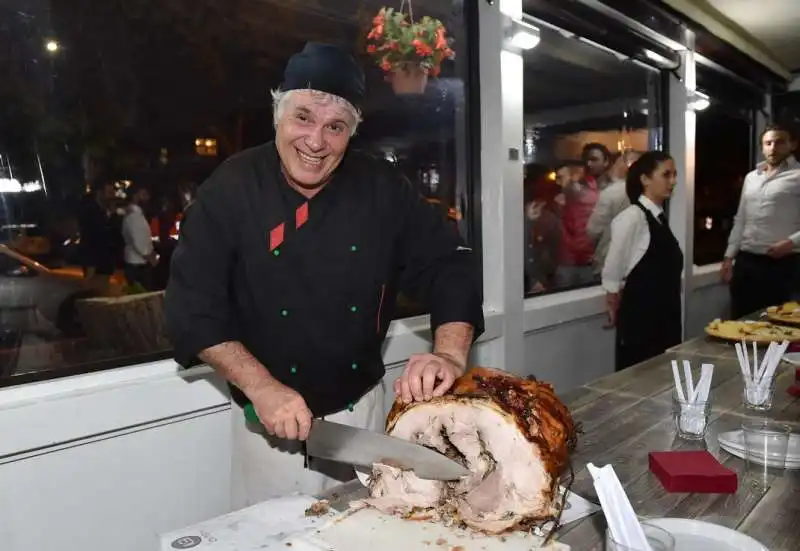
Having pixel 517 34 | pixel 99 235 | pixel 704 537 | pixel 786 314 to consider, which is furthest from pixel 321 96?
pixel 786 314

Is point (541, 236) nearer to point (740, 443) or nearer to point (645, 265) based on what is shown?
point (645, 265)

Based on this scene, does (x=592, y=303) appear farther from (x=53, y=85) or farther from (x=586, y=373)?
(x=53, y=85)

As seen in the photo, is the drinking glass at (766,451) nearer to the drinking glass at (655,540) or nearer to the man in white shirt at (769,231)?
the drinking glass at (655,540)

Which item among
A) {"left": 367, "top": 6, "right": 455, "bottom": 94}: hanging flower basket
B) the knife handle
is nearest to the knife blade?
the knife handle

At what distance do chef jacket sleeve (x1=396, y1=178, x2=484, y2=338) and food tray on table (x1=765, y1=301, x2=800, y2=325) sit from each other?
213 cm

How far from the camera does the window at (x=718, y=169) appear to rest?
6.69 metres

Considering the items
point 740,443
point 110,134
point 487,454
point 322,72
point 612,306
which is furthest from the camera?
point 612,306

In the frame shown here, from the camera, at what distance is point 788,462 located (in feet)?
4.97

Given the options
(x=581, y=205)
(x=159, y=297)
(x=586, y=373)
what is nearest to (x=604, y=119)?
(x=581, y=205)

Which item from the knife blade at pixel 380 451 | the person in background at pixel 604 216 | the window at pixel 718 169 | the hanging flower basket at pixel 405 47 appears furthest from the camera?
the window at pixel 718 169

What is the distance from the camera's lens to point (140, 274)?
247cm

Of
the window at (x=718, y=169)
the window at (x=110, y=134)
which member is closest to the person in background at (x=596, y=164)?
the window at (x=718, y=169)

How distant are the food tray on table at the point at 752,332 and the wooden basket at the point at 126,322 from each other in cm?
235

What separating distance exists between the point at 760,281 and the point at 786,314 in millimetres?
1853
